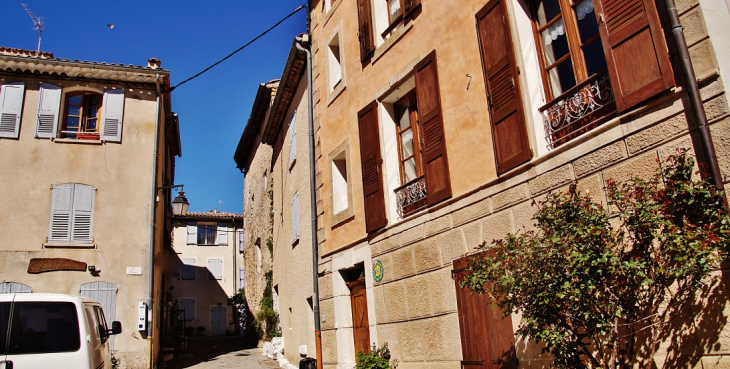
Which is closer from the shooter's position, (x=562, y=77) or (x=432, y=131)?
(x=562, y=77)

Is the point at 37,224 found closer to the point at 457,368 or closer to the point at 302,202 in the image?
the point at 302,202

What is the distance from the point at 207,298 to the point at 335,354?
24.8 m

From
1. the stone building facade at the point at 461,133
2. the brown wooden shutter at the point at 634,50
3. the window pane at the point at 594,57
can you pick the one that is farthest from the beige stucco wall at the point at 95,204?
the brown wooden shutter at the point at 634,50

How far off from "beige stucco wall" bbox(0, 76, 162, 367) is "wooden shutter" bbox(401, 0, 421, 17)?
9612 millimetres

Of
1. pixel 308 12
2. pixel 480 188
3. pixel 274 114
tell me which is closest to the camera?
pixel 480 188

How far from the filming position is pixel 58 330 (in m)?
6.61

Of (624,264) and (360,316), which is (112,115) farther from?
(624,264)

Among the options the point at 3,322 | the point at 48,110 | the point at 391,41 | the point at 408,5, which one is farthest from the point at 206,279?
the point at 408,5

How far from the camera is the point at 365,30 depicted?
9453mm

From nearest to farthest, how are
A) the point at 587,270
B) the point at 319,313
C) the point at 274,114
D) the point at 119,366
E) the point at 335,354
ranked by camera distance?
the point at 587,270 < the point at 335,354 < the point at 319,313 < the point at 119,366 < the point at 274,114

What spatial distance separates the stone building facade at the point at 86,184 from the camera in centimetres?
1393

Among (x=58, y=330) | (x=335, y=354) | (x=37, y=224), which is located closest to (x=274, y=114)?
(x=37, y=224)

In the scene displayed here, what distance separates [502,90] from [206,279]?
96.0 feet

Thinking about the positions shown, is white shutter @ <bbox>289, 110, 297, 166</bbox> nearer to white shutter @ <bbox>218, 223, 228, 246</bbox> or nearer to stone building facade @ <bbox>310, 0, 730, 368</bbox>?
stone building facade @ <bbox>310, 0, 730, 368</bbox>
